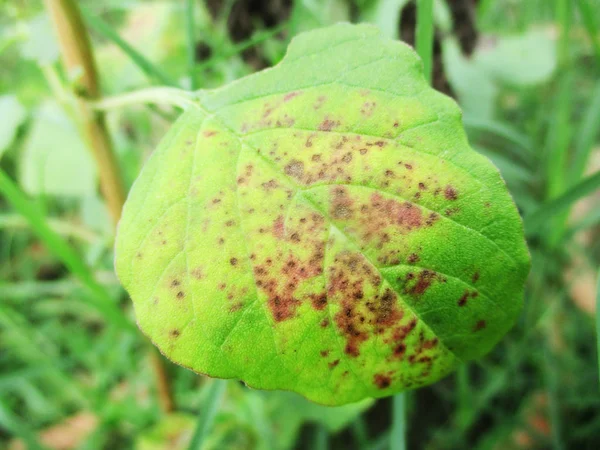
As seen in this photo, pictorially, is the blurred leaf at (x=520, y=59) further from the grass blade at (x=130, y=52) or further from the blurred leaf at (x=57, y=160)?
the blurred leaf at (x=57, y=160)

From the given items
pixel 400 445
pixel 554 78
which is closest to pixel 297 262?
pixel 400 445

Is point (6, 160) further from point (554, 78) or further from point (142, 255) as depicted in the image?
point (554, 78)

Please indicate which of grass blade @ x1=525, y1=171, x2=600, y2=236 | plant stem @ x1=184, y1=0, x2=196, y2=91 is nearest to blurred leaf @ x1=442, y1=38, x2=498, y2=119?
grass blade @ x1=525, y1=171, x2=600, y2=236

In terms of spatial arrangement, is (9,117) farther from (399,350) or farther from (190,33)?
(399,350)

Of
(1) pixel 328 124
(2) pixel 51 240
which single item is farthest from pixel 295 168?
(2) pixel 51 240

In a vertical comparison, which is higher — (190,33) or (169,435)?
(190,33)

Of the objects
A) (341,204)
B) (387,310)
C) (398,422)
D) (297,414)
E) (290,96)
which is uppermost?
(290,96)

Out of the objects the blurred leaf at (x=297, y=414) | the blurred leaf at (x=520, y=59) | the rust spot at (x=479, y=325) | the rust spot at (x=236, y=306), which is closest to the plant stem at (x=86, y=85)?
the rust spot at (x=236, y=306)
